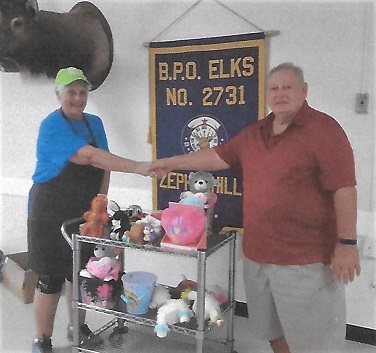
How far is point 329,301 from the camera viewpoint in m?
1.47

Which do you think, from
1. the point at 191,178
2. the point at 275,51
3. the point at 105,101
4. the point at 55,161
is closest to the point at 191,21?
the point at 275,51

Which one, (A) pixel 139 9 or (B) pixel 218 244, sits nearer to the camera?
(B) pixel 218 244

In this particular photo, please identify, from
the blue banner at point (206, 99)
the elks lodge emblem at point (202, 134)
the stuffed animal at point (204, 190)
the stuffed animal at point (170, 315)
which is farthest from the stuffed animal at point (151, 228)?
the elks lodge emblem at point (202, 134)

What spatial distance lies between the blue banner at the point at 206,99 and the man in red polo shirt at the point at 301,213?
1.28ft

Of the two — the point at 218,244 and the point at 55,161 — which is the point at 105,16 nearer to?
the point at 55,161

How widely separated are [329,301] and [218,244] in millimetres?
402

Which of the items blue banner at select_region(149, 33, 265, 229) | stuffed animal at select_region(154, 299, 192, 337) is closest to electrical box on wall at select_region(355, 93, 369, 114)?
blue banner at select_region(149, 33, 265, 229)

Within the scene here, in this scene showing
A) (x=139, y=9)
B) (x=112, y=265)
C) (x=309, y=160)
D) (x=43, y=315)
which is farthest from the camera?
(x=139, y=9)

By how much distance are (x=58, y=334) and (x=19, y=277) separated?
43cm

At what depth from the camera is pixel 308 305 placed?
1462 mm

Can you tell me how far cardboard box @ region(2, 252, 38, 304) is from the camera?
225 centimetres

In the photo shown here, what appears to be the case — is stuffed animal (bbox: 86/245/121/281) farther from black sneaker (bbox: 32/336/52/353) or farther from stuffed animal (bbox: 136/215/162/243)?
black sneaker (bbox: 32/336/52/353)

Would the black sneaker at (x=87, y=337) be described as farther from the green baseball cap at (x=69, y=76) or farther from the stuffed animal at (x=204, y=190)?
the green baseball cap at (x=69, y=76)

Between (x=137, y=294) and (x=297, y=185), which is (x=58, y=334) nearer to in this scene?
(x=137, y=294)
